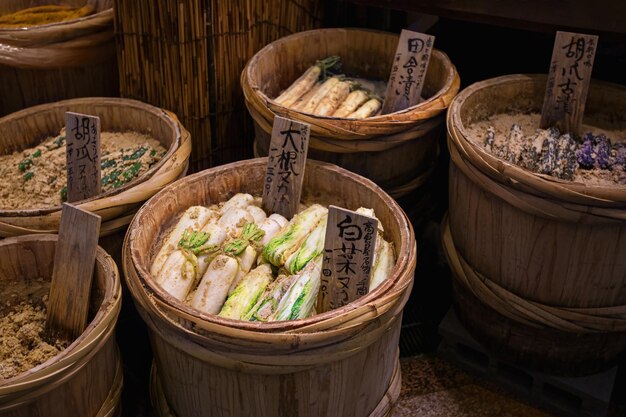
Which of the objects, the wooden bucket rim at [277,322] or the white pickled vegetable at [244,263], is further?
the white pickled vegetable at [244,263]

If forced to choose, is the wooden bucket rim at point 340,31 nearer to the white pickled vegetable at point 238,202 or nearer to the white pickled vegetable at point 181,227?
the white pickled vegetable at point 238,202

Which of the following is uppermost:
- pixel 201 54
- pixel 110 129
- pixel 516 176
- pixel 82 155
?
pixel 201 54

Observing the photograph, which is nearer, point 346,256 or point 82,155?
point 346,256

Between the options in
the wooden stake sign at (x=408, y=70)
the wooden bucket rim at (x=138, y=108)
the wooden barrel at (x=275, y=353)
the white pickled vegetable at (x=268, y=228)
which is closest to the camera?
the wooden barrel at (x=275, y=353)

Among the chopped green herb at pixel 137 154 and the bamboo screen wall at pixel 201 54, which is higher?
the bamboo screen wall at pixel 201 54

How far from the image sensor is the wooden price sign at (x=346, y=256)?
192 centimetres

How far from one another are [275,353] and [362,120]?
46.4 inches

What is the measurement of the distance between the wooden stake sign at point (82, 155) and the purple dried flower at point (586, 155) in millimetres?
2075

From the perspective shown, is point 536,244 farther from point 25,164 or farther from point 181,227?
point 25,164

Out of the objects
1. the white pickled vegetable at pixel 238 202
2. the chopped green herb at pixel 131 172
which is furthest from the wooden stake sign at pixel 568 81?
the chopped green herb at pixel 131 172

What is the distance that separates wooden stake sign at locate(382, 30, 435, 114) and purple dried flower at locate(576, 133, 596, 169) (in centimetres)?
79

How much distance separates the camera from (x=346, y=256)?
199 centimetres

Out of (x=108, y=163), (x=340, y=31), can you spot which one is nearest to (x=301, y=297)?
(x=108, y=163)

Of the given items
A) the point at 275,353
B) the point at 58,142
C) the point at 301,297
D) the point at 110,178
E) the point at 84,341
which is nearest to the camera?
the point at 275,353
